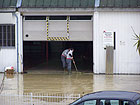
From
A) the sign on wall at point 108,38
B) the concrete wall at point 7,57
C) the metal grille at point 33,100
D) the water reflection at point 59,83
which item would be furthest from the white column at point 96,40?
the metal grille at point 33,100

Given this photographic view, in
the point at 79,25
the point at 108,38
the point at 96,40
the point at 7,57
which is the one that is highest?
the point at 79,25

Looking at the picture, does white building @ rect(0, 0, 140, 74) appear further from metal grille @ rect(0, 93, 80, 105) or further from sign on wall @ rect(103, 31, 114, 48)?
metal grille @ rect(0, 93, 80, 105)

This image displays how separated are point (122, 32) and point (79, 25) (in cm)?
284

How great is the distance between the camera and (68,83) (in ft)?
56.7

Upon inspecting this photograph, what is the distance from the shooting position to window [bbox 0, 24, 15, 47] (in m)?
21.0

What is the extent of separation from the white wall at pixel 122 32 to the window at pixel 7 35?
537 cm

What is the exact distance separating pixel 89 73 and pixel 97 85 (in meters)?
4.31

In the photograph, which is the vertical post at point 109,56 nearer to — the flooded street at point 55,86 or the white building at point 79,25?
the white building at point 79,25

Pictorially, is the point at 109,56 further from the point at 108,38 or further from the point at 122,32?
the point at 122,32

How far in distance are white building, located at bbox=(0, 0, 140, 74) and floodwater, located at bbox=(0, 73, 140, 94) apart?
118 centimetres

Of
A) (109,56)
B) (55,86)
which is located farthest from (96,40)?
(55,86)

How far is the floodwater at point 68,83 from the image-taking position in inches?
608

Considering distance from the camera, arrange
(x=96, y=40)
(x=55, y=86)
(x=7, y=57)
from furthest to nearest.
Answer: (x=7, y=57), (x=96, y=40), (x=55, y=86)

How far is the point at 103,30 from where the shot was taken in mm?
20359
